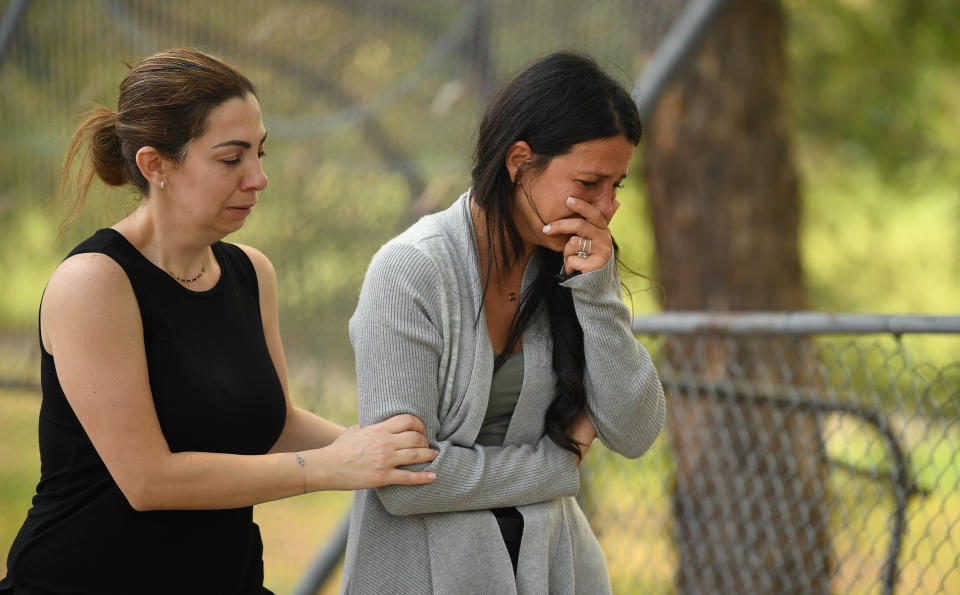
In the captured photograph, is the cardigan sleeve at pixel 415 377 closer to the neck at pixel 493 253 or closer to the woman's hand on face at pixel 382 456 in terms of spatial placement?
the woman's hand on face at pixel 382 456

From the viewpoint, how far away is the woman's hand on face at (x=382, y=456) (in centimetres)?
159

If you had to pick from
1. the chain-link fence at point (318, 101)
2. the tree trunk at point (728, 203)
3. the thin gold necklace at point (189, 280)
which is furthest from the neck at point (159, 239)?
the tree trunk at point (728, 203)

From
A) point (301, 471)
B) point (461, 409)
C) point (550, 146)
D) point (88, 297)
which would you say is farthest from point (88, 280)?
point (550, 146)

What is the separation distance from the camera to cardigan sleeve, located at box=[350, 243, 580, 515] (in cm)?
162

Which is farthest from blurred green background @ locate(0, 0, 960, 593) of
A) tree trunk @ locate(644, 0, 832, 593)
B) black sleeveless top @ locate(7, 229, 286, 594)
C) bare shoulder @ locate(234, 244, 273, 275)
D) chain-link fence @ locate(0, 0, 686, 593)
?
tree trunk @ locate(644, 0, 832, 593)

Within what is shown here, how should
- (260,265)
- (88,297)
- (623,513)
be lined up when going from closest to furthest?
(88,297)
(260,265)
(623,513)

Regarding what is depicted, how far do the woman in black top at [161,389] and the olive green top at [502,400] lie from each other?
172 mm

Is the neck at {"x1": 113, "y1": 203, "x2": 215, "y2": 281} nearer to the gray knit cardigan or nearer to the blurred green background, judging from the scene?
the gray knit cardigan

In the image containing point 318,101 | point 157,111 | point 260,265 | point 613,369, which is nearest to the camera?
point 157,111

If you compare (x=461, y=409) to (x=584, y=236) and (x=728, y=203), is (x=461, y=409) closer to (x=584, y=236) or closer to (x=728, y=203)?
(x=584, y=236)

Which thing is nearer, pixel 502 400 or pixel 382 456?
pixel 382 456

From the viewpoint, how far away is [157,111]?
64.3 inches

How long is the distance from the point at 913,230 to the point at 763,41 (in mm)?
3318

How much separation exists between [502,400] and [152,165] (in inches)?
28.6
